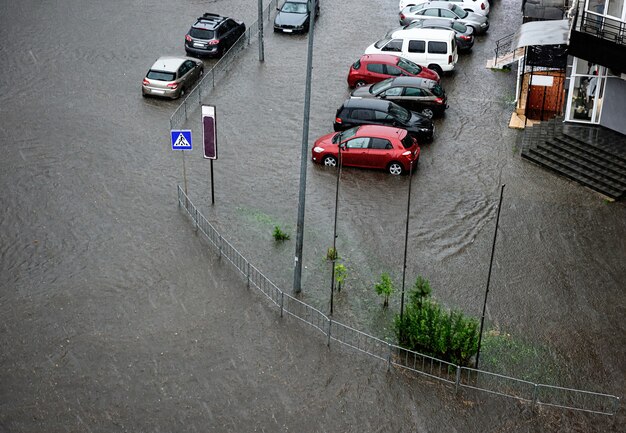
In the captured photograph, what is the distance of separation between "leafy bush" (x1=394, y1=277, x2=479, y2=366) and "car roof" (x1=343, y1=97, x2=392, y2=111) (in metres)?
10.7

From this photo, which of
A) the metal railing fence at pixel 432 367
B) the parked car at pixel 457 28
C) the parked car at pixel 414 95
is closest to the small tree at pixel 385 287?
the metal railing fence at pixel 432 367

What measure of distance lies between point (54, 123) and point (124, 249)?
9.07 meters

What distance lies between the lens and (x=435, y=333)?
17422mm

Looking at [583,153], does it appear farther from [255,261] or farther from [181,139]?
[181,139]

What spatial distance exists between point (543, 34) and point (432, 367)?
16.2m

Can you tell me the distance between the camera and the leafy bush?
17.3 meters

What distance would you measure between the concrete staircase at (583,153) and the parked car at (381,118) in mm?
3304

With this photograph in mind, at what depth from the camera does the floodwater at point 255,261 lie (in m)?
16.8

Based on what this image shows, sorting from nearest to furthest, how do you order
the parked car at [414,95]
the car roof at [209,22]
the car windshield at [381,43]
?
the parked car at [414,95] < the car windshield at [381,43] < the car roof at [209,22]

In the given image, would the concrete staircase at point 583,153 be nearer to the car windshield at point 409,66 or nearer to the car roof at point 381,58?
the car windshield at point 409,66

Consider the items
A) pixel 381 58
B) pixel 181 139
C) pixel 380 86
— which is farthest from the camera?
pixel 381 58

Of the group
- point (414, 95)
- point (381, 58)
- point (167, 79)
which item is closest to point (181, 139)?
point (167, 79)

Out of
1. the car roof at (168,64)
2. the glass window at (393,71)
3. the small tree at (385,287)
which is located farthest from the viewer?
the glass window at (393,71)

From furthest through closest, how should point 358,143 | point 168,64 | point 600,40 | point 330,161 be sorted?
point 168,64 < point 330,161 < point 358,143 < point 600,40
